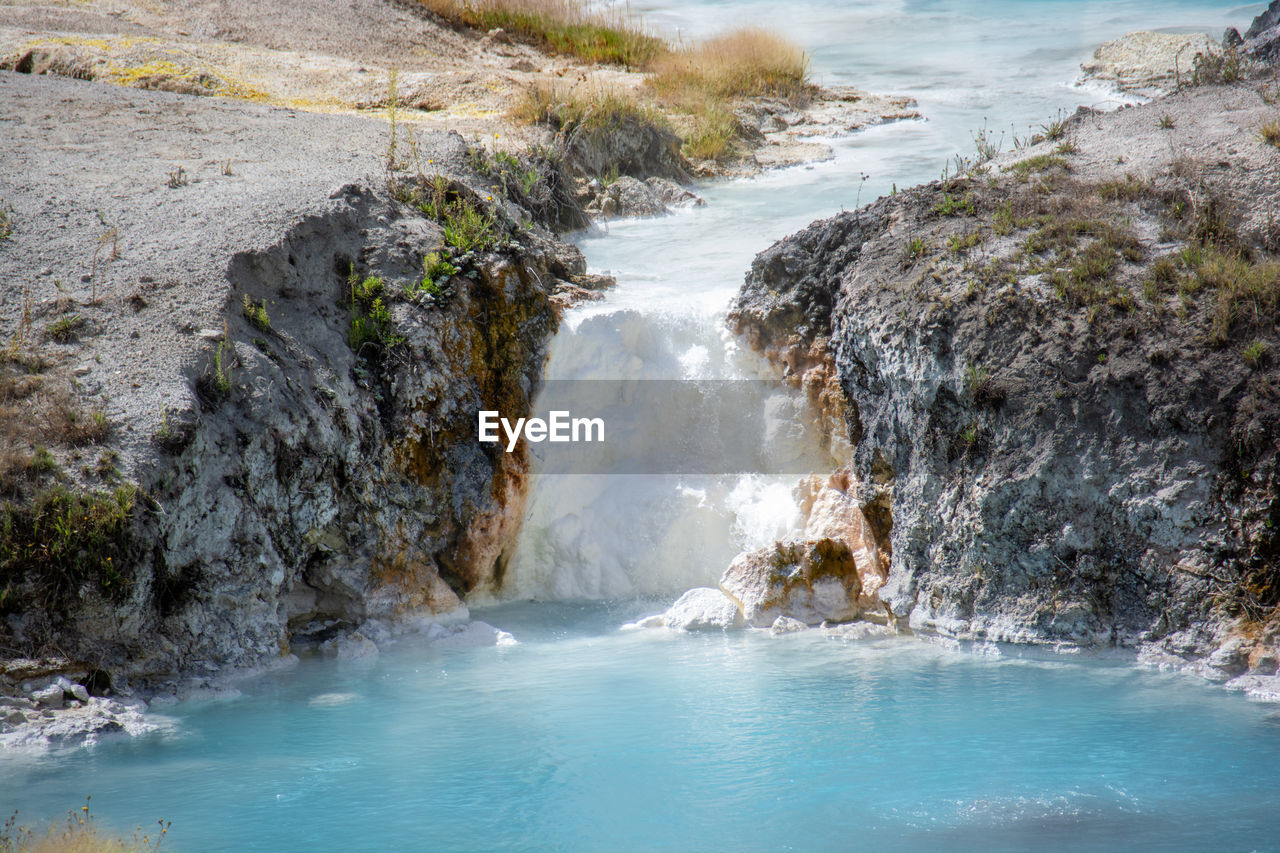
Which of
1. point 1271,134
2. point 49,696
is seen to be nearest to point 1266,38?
point 1271,134

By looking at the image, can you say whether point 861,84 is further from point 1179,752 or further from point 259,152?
point 1179,752

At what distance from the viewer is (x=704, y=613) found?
6.98 meters

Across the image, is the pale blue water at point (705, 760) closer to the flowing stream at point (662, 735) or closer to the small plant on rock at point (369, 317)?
the flowing stream at point (662, 735)

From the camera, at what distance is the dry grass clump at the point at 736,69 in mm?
16156

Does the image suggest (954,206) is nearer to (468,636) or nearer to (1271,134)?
(1271,134)

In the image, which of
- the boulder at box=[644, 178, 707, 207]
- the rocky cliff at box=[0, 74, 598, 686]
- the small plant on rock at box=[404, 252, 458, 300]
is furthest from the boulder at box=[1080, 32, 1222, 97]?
the small plant on rock at box=[404, 252, 458, 300]

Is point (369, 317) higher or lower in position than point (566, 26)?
lower

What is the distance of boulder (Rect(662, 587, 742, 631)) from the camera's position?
692 cm

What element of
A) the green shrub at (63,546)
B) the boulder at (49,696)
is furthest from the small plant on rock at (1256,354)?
the boulder at (49,696)

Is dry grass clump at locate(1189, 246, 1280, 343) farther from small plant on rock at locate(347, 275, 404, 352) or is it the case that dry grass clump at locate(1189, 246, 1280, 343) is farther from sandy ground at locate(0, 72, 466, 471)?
sandy ground at locate(0, 72, 466, 471)

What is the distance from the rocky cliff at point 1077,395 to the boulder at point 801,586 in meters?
0.31

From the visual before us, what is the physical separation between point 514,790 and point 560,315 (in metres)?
4.55

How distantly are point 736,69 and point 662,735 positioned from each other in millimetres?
14302

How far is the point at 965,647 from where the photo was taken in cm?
632
